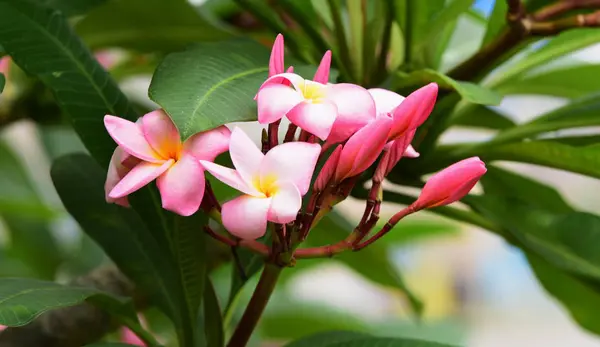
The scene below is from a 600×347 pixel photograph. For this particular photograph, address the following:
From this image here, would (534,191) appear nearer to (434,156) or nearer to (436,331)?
(434,156)

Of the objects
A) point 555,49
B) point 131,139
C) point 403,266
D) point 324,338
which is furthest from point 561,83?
point 403,266

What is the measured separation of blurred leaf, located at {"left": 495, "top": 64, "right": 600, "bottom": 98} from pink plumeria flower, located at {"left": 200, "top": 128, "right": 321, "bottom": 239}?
31 cm

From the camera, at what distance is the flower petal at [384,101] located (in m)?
0.30

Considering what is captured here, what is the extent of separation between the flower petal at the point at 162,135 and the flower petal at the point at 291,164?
41 millimetres

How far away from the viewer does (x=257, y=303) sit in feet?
1.19

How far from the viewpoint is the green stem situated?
347 millimetres

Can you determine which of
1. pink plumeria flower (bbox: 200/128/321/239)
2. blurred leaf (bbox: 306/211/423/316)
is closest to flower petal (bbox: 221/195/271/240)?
pink plumeria flower (bbox: 200/128/321/239)

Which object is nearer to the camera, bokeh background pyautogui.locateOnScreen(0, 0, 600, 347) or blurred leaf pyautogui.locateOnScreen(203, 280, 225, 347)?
blurred leaf pyautogui.locateOnScreen(203, 280, 225, 347)

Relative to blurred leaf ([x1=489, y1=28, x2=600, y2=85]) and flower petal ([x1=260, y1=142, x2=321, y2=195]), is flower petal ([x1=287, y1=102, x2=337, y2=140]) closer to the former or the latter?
flower petal ([x1=260, y1=142, x2=321, y2=195])

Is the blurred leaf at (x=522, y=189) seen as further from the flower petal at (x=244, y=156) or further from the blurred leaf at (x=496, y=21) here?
the flower petal at (x=244, y=156)

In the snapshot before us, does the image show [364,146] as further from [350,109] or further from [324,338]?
[324,338]

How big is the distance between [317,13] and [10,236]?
20.4 inches

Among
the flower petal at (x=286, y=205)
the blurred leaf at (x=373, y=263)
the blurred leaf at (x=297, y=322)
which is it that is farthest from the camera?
the blurred leaf at (x=297, y=322)

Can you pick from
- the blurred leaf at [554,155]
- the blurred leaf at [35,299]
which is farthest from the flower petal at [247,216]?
the blurred leaf at [554,155]
